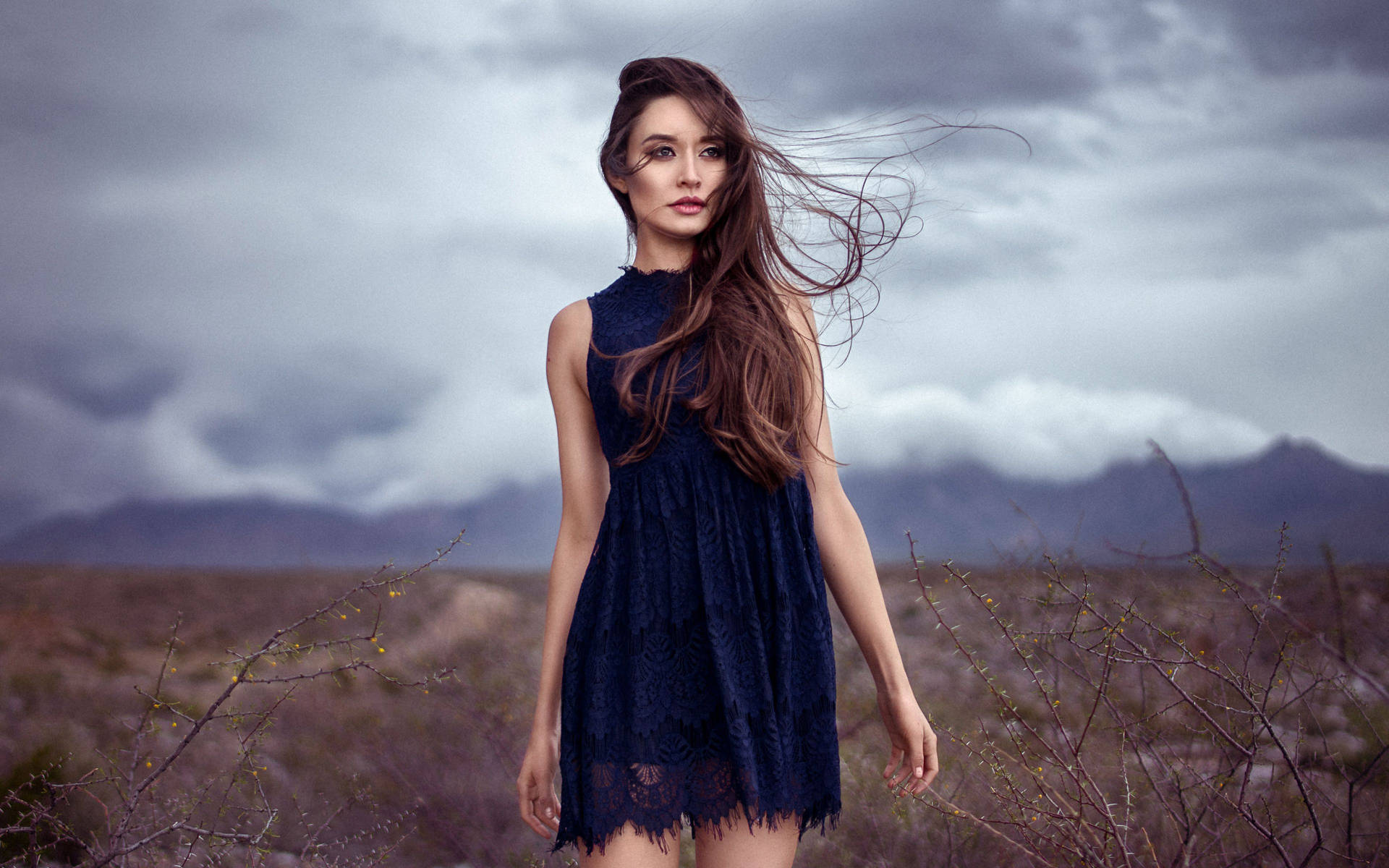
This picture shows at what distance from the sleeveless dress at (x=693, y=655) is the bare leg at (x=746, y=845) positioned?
2cm

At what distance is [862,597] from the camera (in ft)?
5.82

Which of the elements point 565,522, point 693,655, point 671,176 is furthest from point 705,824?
point 671,176

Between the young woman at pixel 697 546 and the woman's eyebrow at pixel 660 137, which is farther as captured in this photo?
the woman's eyebrow at pixel 660 137

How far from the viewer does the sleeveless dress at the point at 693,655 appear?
5.25ft

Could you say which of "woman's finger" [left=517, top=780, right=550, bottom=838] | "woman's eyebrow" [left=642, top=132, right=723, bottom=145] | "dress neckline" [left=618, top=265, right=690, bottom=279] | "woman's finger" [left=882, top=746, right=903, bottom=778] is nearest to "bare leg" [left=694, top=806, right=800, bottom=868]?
"woman's finger" [left=882, top=746, right=903, bottom=778]

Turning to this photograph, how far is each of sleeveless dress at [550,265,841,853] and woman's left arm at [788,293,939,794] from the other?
49 millimetres

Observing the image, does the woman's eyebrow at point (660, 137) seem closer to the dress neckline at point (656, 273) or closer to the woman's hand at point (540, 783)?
the dress neckline at point (656, 273)

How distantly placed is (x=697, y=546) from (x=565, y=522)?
32 cm

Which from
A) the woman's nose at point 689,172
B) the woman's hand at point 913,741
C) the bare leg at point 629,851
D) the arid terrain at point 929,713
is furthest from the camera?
the arid terrain at point 929,713

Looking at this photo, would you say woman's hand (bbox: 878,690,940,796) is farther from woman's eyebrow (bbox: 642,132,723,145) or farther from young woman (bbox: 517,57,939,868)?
woman's eyebrow (bbox: 642,132,723,145)

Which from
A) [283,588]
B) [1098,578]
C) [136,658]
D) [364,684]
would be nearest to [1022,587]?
[1098,578]

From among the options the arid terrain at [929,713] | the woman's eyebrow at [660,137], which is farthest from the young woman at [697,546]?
the arid terrain at [929,713]

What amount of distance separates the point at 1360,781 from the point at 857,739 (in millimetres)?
2586

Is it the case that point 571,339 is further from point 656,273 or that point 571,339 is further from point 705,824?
point 705,824
